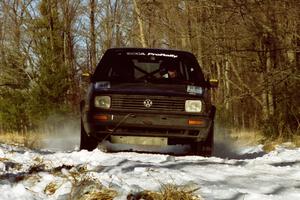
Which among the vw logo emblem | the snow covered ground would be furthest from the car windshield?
the snow covered ground

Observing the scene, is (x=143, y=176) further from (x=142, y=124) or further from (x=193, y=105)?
(x=193, y=105)

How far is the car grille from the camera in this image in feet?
21.2

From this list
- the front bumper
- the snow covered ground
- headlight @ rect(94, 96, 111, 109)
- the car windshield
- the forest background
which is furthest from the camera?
the forest background

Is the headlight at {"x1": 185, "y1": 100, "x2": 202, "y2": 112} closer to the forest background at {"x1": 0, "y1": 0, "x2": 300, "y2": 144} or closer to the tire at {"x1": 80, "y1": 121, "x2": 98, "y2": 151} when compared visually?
the tire at {"x1": 80, "y1": 121, "x2": 98, "y2": 151}

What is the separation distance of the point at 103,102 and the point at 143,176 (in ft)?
7.99

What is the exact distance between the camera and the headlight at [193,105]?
21.4 feet

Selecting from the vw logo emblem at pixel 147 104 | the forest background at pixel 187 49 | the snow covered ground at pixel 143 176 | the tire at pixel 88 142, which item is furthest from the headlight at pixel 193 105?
the forest background at pixel 187 49

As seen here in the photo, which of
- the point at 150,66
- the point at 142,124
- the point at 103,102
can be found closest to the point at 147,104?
the point at 142,124

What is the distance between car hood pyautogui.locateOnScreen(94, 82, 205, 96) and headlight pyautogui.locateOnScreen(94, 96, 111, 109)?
10 cm

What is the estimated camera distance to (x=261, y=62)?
1432cm

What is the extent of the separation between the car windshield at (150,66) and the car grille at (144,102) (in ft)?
Answer: 2.92

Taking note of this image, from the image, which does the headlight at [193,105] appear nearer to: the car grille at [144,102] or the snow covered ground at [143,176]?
the car grille at [144,102]

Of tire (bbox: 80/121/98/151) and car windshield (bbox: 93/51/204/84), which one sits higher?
car windshield (bbox: 93/51/204/84)

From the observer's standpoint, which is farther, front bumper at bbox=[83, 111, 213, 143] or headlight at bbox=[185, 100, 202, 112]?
headlight at bbox=[185, 100, 202, 112]
